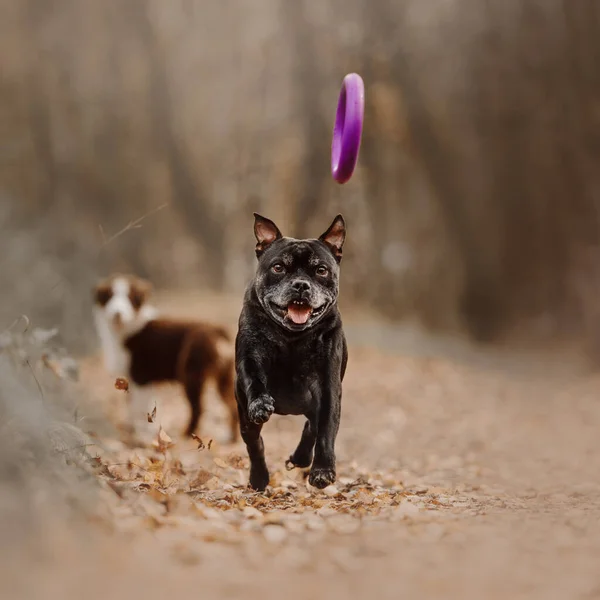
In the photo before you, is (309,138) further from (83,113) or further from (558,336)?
(558,336)

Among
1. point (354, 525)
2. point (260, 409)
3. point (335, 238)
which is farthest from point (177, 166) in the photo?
point (354, 525)

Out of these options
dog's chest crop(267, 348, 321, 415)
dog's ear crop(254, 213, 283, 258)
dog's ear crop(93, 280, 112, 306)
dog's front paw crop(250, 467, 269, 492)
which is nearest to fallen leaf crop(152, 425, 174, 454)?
dog's front paw crop(250, 467, 269, 492)

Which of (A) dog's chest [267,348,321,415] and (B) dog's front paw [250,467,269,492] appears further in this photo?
(B) dog's front paw [250,467,269,492]

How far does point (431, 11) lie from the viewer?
1331cm

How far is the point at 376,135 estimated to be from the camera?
13.6 meters

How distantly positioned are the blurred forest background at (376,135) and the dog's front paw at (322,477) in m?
7.00

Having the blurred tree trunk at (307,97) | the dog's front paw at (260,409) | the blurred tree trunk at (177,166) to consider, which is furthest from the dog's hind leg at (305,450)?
the blurred tree trunk at (177,166)

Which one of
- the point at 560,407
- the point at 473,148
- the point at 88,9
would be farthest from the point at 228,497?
the point at 473,148

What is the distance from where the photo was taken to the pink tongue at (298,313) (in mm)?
3287

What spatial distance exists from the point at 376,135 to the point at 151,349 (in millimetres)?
8265

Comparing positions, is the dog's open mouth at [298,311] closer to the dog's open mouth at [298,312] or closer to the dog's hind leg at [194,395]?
the dog's open mouth at [298,312]

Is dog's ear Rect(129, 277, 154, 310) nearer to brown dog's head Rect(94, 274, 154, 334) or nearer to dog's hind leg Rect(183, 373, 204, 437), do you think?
A: brown dog's head Rect(94, 274, 154, 334)

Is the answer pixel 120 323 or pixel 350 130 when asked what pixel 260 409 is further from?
pixel 120 323

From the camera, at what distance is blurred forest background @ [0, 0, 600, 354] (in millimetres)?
11805
